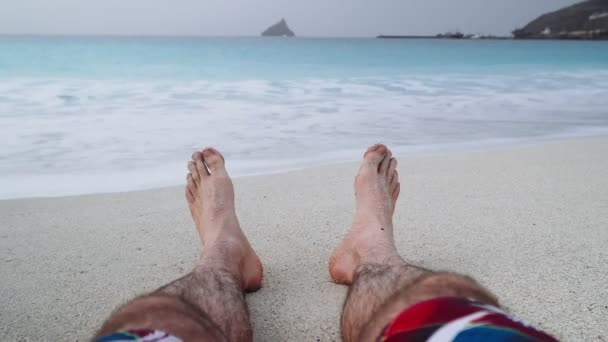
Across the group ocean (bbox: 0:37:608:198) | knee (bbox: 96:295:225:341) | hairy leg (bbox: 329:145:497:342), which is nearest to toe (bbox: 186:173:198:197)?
hairy leg (bbox: 329:145:497:342)

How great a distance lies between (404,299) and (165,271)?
1011 mm

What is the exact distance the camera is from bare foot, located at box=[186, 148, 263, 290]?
1.37m

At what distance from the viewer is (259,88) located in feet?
28.6

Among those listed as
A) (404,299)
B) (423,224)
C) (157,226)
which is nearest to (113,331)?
(404,299)

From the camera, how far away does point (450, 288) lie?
2.48 feet

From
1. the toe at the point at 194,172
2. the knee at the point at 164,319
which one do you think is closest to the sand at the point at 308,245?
the toe at the point at 194,172

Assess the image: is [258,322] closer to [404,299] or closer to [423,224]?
[404,299]

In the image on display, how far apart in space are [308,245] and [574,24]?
2766 inches

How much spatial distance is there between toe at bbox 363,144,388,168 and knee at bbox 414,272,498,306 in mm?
1132

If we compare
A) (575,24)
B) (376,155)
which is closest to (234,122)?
(376,155)

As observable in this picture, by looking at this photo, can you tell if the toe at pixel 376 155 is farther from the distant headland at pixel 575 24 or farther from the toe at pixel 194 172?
the distant headland at pixel 575 24

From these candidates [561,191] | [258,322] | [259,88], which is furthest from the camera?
[259,88]

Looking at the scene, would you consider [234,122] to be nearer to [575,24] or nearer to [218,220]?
[218,220]

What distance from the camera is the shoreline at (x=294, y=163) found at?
269cm
